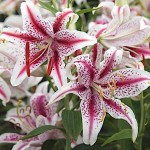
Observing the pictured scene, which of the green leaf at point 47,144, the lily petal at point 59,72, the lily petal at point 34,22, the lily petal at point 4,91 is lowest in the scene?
the green leaf at point 47,144

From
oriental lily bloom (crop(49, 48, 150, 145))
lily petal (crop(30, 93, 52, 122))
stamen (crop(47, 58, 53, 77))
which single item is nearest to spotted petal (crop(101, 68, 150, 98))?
oriental lily bloom (crop(49, 48, 150, 145))

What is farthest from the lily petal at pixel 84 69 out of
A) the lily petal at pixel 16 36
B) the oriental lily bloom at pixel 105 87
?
the lily petal at pixel 16 36

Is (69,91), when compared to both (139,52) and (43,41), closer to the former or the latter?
(43,41)

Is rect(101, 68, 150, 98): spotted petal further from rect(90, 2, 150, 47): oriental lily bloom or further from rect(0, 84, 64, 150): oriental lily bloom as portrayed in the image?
rect(0, 84, 64, 150): oriental lily bloom

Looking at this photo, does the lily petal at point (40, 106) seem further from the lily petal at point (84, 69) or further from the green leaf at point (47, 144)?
the lily petal at point (84, 69)

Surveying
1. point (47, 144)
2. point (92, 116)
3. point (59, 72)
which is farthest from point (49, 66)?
point (47, 144)

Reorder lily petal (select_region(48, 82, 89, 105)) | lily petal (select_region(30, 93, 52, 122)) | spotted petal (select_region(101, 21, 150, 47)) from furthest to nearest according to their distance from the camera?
lily petal (select_region(30, 93, 52, 122)) → spotted petal (select_region(101, 21, 150, 47)) → lily petal (select_region(48, 82, 89, 105))
